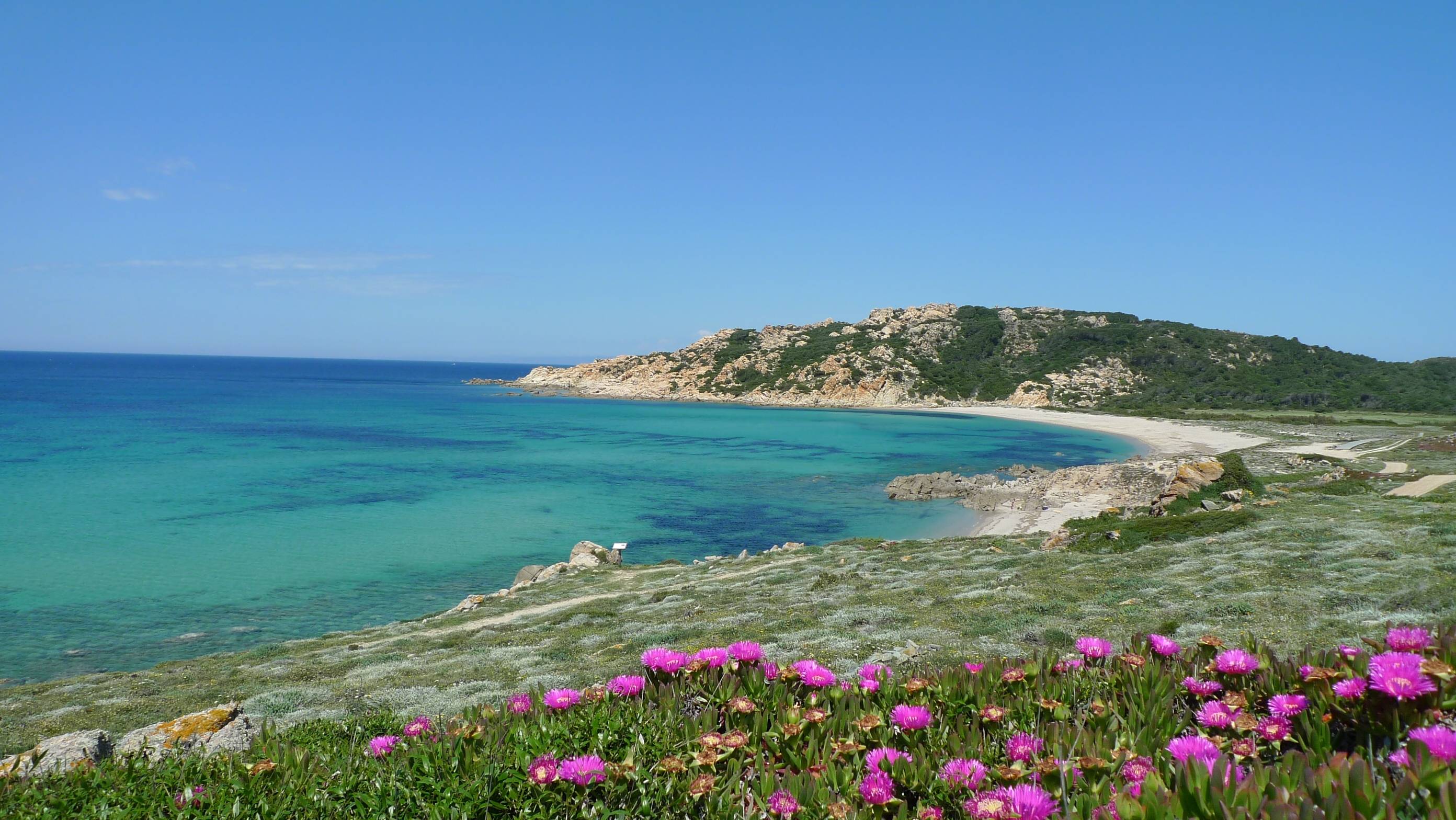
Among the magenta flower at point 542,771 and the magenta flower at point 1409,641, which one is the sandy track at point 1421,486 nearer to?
the magenta flower at point 1409,641

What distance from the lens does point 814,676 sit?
12.4 feet

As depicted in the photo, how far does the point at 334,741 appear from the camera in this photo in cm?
449

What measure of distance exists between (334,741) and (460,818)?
2157mm

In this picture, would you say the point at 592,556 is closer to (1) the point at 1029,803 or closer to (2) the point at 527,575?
(2) the point at 527,575

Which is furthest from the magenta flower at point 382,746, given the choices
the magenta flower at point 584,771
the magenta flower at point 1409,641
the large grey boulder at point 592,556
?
the large grey boulder at point 592,556

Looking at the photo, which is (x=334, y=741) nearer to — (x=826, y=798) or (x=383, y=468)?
(x=826, y=798)

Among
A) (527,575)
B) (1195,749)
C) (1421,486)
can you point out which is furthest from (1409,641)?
(1421,486)

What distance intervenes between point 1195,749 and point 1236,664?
1.23m

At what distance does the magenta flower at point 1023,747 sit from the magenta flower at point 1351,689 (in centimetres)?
113

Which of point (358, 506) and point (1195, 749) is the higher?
point (1195, 749)

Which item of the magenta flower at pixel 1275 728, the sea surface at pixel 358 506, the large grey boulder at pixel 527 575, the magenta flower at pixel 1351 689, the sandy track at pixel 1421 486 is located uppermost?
the magenta flower at pixel 1351 689

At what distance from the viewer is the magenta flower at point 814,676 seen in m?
3.75

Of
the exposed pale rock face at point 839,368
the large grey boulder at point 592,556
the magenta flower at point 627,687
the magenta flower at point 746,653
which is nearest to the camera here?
the magenta flower at point 627,687

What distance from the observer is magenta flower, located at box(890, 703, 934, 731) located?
3.21 meters
